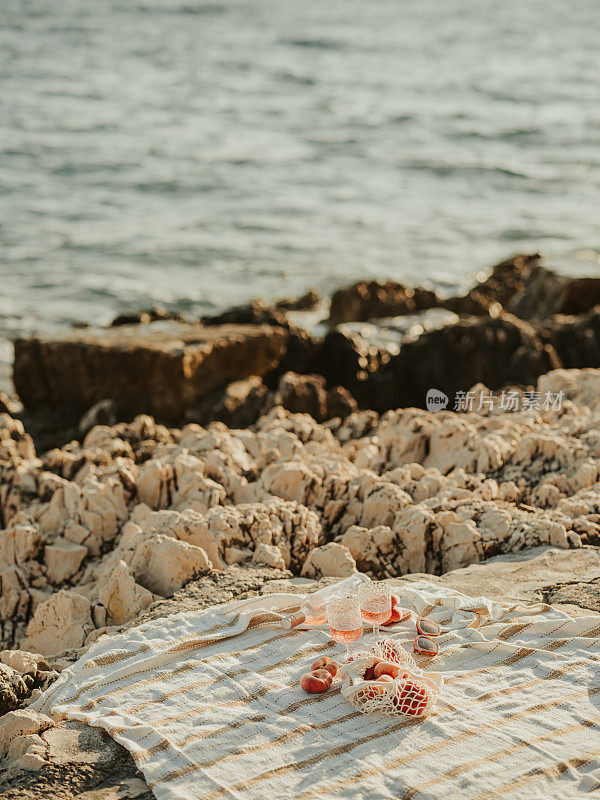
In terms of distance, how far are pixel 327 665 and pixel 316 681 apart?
0.11 metres

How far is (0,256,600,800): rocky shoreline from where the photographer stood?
387cm

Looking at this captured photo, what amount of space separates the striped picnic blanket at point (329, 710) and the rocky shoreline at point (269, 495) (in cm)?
19

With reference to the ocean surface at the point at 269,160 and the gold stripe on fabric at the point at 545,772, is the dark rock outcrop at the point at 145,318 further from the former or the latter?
the gold stripe on fabric at the point at 545,772

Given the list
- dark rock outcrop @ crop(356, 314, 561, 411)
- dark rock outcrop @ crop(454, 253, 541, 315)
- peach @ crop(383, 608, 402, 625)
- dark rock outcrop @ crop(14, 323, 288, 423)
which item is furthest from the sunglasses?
dark rock outcrop @ crop(454, 253, 541, 315)

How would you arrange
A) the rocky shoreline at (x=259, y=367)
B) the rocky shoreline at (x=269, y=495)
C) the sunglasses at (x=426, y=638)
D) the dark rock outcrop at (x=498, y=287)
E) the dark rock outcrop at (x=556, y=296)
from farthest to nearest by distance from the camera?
the dark rock outcrop at (x=498, y=287) → the dark rock outcrop at (x=556, y=296) → the rocky shoreline at (x=259, y=367) → the rocky shoreline at (x=269, y=495) → the sunglasses at (x=426, y=638)

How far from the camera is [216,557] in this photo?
416 centimetres

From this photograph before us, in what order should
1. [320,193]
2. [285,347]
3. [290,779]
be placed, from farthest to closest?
[320,193] → [285,347] → [290,779]

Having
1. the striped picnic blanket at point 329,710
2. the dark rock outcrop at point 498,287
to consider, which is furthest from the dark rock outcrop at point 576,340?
the striped picnic blanket at point 329,710

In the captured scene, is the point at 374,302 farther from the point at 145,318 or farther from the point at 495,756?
the point at 495,756

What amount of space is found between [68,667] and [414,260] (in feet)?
38.0

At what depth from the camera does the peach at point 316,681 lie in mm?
2990

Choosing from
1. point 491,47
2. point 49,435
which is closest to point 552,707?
point 49,435

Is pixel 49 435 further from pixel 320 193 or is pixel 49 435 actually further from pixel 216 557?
pixel 320 193

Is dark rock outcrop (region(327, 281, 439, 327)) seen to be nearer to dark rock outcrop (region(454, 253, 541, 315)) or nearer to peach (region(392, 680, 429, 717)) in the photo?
dark rock outcrop (region(454, 253, 541, 315))
